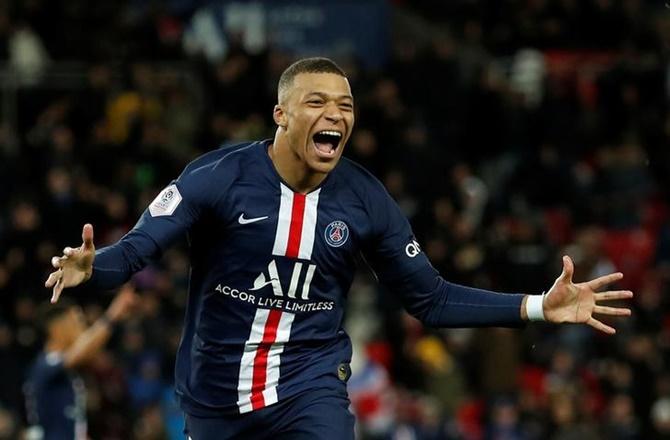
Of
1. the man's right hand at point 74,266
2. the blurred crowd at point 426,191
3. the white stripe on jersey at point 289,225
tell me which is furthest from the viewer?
the blurred crowd at point 426,191

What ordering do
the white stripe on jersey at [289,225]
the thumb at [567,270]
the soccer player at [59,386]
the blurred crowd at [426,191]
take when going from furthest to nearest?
1. the blurred crowd at [426,191]
2. the soccer player at [59,386]
3. the white stripe on jersey at [289,225]
4. the thumb at [567,270]

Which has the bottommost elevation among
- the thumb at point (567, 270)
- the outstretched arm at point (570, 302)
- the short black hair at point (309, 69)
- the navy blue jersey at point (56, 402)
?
the navy blue jersey at point (56, 402)

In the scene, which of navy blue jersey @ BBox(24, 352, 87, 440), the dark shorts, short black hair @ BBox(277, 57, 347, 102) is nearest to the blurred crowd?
navy blue jersey @ BBox(24, 352, 87, 440)

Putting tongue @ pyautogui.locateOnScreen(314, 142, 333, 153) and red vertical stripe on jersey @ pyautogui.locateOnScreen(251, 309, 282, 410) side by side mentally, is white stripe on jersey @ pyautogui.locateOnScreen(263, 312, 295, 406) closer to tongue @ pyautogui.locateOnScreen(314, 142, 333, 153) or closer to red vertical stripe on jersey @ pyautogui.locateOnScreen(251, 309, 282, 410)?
red vertical stripe on jersey @ pyautogui.locateOnScreen(251, 309, 282, 410)

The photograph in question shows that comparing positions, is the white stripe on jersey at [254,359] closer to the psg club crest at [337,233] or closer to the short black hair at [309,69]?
the psg club crest at [337,233]

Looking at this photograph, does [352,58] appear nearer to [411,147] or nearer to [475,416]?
[411,147]

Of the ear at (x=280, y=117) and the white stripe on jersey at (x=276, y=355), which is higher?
the ear at (x=280, y=117)

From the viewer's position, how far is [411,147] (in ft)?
51.5

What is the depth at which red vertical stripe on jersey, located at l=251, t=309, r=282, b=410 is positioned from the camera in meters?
6.16

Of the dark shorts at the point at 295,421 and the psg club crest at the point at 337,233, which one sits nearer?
the dark shorts at the point at 295,421

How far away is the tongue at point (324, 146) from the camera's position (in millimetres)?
6129

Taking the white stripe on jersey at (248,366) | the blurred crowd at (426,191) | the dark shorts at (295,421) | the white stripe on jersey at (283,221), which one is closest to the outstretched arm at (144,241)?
the white stripe on jersey at (283,221)

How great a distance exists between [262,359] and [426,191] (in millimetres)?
9540

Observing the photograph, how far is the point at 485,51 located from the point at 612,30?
1.56 m
